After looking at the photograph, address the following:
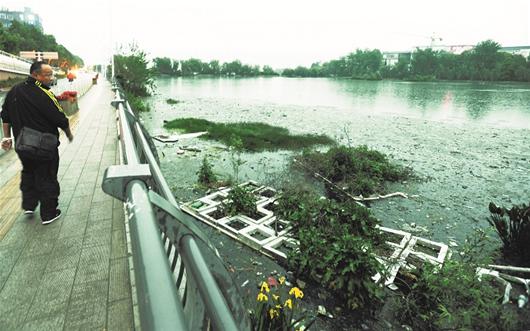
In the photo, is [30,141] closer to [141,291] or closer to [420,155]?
[141,291]

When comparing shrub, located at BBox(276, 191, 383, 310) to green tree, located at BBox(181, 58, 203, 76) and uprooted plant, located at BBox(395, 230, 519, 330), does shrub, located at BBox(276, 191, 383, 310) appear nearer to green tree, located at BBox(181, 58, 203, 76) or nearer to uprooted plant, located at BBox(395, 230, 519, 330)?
uprooted plant, located at BBox(395, 230, 519, 330)

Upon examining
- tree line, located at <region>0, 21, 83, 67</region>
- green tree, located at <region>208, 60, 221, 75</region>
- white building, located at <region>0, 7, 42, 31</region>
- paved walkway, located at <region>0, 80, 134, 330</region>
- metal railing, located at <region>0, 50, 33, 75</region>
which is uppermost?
white building, located at <region>0, 7, 42, 31</region>

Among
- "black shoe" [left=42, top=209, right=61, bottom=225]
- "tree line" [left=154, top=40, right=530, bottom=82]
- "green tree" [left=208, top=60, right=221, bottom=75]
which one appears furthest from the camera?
"green tree" [left=208, top=60, right=221, bottom=75]

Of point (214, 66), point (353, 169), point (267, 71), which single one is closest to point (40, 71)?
point (353, 169)

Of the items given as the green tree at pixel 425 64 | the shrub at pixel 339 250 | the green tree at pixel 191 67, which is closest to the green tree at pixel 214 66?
the green tree at pixel 191 67

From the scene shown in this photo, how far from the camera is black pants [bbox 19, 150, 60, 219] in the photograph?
378cm

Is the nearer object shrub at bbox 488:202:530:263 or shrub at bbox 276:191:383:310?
shrub at bbox 276:191:383:310

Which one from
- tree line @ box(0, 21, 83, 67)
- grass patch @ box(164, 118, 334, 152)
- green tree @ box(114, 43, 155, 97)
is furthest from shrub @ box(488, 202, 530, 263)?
tree line @ box(0, 21, 83, 67)

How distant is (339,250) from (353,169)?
5772 millimetres

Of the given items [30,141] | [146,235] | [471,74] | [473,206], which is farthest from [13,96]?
[471,74]

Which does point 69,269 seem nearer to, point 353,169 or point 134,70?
point 353,169

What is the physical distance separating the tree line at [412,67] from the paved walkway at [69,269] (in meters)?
111

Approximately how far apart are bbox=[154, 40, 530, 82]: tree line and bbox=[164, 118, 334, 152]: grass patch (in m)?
97.3

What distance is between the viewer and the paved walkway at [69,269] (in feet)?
7.97
